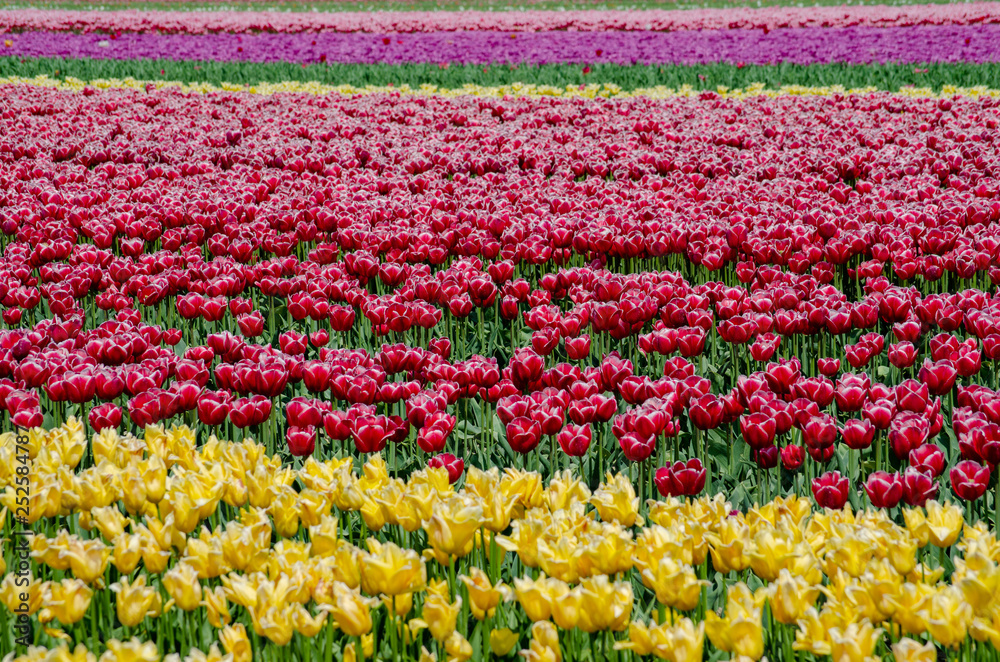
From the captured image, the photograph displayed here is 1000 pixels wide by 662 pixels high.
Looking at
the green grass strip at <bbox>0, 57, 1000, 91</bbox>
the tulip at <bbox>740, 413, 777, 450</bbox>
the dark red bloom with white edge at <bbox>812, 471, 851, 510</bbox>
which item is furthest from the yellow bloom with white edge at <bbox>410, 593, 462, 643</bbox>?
the green grass strip at <bbox>0, 57, 1000, 91</bbox>

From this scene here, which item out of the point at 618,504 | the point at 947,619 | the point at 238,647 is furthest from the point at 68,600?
the point at 947,619

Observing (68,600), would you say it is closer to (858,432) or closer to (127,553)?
(127,553)

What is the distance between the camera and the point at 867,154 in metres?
8.06

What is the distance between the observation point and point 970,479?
98.3 inches

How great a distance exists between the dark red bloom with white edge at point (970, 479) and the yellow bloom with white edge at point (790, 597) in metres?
0.83

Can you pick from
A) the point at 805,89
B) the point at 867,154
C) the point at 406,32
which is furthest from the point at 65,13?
the point at 867,154

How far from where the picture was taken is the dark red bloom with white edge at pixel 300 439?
9.63 ft

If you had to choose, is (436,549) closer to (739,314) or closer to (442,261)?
(739,314)

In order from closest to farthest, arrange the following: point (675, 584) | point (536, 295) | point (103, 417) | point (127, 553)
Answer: point (675, 584), point (127, 553), point (103, 417), point (536, 295)

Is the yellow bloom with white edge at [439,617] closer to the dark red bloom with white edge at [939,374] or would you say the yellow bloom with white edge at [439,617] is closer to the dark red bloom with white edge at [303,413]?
the dark red bloom with white edge at [303,413]

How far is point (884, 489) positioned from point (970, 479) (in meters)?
0.27

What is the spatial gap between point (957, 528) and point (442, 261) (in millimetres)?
3607

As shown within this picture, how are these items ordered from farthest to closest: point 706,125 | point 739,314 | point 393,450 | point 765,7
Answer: point 765,7, point 706,125, point 739,314, point 393,450

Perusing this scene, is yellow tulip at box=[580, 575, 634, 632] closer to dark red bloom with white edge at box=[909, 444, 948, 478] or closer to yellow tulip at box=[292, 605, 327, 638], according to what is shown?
yellow tulip at box=[292, 605, 327, 638]
